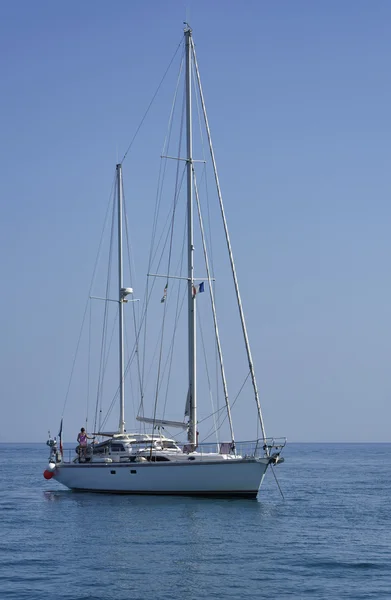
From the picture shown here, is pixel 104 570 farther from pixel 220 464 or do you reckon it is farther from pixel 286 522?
pixel 220 464

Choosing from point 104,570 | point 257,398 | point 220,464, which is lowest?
point 104,570

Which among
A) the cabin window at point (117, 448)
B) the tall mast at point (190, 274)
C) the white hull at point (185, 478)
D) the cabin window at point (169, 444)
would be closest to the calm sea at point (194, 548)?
the white hull at point (185, 478)

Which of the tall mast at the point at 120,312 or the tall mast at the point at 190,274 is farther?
the tall mast at the point at 120,312

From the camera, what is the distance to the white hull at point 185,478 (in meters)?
44.9

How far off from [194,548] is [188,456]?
44.8 ft

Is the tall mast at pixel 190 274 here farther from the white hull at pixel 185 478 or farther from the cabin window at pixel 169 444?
the white hull at pixel 185 478

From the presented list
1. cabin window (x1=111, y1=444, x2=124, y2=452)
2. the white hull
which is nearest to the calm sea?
the white hull

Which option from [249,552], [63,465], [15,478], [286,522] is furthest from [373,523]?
[15,478]

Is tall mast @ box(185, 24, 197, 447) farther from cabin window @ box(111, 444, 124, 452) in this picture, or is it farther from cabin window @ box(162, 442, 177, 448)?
cabin window @ box(111, 444, 124, 452)

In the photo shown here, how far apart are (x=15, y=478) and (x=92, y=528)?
37.5 m

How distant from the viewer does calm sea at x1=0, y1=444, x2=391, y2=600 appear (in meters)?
26.6

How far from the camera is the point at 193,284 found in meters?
49.1

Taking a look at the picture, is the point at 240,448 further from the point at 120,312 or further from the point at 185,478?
the point at 120,312

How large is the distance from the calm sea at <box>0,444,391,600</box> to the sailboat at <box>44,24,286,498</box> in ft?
2.76
